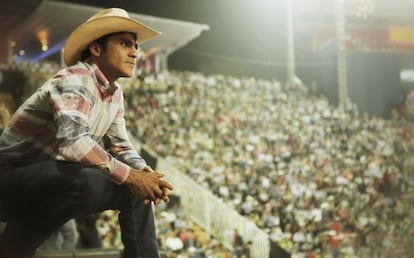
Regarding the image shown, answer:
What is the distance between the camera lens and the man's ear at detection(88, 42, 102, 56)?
203 centimetres

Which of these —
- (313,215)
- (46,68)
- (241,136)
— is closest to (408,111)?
(241,136)

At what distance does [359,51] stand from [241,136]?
314 inches

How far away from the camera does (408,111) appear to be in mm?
17422

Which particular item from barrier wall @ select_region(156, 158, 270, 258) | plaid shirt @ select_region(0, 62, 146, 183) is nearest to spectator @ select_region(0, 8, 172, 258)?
plaid shirt @ select_region(0, 62, 146, 183)

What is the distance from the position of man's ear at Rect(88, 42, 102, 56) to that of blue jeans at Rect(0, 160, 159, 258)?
1.35 ft

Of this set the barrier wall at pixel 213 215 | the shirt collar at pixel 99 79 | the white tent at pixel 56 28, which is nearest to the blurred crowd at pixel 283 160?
the barrier wall at pixel 213 215

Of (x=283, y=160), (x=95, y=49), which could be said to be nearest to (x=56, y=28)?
(x=283, y=160)

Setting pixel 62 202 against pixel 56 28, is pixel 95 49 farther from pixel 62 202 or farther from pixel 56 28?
pixel 56 28

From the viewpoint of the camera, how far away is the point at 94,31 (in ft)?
6.54

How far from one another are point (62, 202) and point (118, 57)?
0.53 meters

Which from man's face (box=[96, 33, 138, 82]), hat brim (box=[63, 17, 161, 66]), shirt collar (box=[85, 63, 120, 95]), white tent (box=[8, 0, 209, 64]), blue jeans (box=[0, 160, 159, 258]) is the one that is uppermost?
white tent (box=[8, 0, 209, 64])

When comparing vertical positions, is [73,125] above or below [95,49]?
below

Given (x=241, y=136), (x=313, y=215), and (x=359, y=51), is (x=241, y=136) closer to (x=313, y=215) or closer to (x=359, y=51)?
(x=313, y=215)

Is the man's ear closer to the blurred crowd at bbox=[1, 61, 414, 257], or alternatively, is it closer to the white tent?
the blurred crowd at bbox=[1, 61, 414, 257]
